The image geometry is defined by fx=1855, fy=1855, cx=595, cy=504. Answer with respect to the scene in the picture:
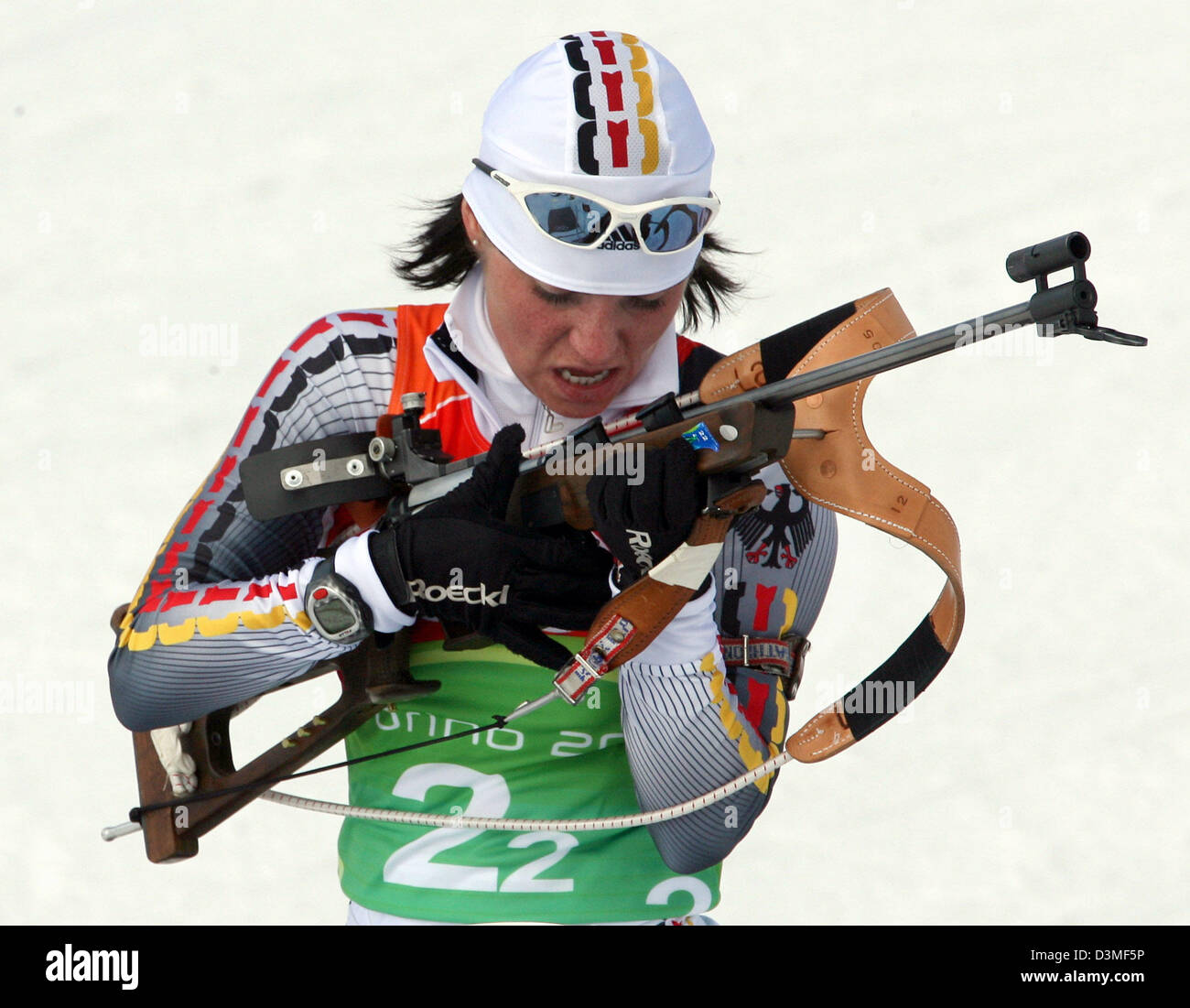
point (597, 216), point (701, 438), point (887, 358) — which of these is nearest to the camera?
point (887, 358)

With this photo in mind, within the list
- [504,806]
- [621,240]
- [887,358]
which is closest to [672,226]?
[621,240]

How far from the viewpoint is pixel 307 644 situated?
2.30 meters

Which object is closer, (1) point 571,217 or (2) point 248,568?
(1) point 571,217

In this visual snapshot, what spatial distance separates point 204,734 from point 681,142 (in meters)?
1.02

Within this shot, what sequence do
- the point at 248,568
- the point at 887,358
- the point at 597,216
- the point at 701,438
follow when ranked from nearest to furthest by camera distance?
the point at 887,358 < the point at 701,438 < the point at 597,216 < the point at 248,568

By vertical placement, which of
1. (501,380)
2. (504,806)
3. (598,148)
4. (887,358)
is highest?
(598,148)

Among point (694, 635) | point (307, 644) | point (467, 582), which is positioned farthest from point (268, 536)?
point (694, 635)

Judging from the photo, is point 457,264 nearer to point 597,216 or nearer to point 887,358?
point 597,216

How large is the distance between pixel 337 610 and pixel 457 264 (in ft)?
1.90

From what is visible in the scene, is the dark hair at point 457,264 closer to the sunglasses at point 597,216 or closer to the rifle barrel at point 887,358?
the sunglasses at point 597,216

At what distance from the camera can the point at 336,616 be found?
7.44 ft

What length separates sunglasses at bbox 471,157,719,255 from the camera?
2.23 meters

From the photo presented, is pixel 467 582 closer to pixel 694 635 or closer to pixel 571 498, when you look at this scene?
pixel 571 498

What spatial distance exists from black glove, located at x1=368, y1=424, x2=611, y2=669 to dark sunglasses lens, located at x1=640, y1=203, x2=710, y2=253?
0.28 m
